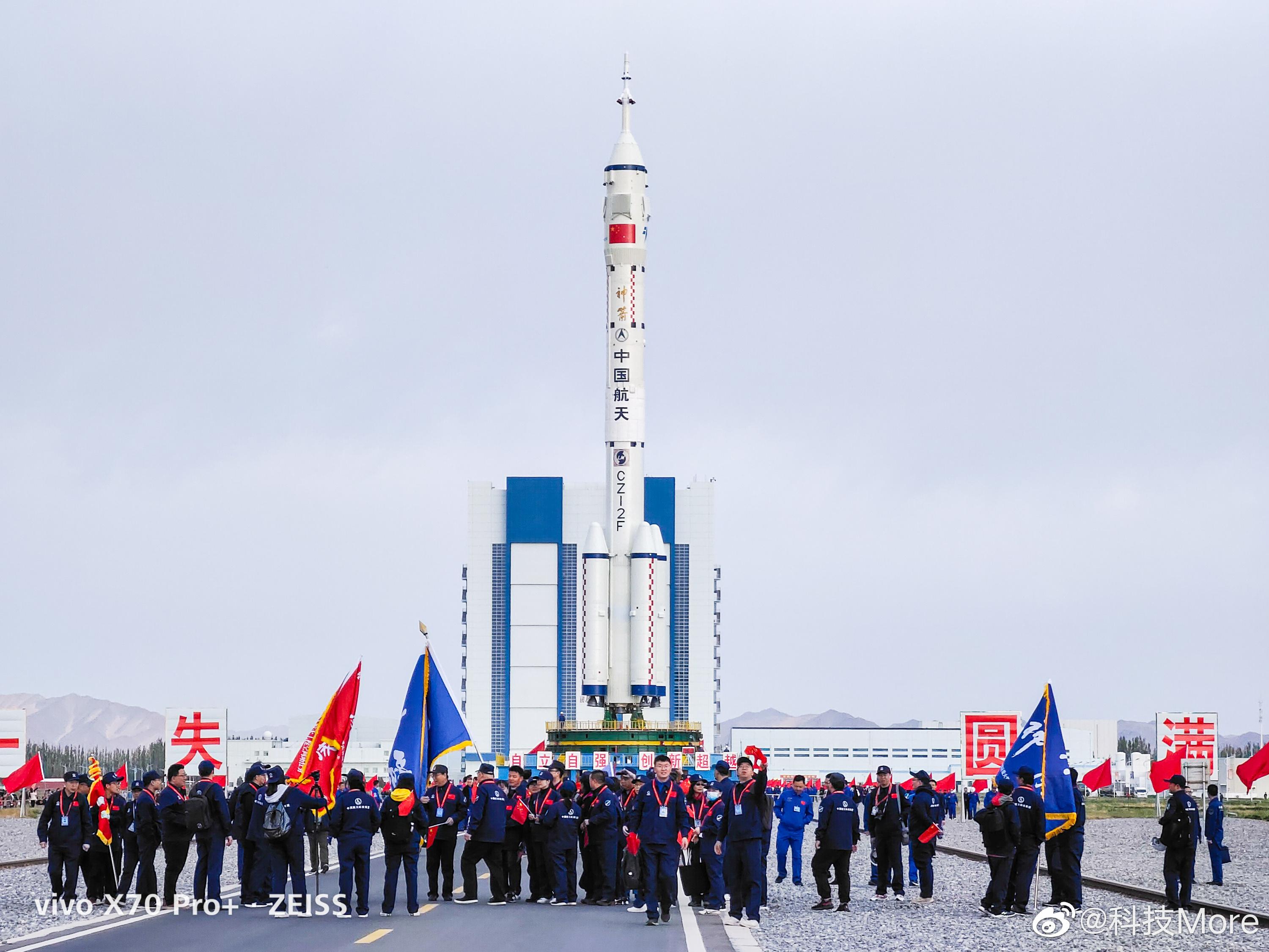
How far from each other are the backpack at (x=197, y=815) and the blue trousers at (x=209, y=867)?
1.13ft

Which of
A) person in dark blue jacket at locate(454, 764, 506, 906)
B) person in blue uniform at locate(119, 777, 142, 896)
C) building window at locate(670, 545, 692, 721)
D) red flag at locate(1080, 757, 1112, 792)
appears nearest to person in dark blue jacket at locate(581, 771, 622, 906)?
person in dark blue jacket at locate(454, 764, 506, 906)

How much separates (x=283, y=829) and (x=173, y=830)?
122 cm

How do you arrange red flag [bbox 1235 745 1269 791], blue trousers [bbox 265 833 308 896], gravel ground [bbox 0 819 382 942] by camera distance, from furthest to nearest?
red flag [bbox 1235 745 1269 791] → blue trousers [bbox 265 833 308 896] → gravel ground [bbox 0 819 382 942]

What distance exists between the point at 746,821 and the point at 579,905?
3210 millimetres

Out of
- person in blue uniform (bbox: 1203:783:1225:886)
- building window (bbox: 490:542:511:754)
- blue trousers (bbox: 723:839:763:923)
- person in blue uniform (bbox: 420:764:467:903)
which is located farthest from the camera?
building window (bbox: 490:542:511:754)

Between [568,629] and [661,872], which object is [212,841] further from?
[568,629]

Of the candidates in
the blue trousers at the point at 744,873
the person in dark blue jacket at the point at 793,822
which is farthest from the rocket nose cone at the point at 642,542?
the blue trousers at the point at 744,873

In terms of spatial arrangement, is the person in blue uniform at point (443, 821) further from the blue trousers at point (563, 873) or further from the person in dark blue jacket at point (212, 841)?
the person in dark blue jacket at point (212, 841)

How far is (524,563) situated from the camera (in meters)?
86.2

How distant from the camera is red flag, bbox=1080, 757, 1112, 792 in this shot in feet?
184

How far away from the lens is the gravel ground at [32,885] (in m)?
18.1

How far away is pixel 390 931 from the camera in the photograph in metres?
17.4

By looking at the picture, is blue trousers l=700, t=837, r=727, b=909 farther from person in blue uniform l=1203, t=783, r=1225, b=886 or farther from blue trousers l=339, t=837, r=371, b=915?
person in blue uniform l=1203, t=783, r=1225, b=886

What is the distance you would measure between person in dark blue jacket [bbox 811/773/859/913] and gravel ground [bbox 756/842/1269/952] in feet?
1.07
